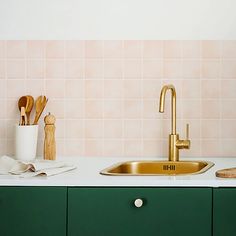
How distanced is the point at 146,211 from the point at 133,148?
72 centimetres

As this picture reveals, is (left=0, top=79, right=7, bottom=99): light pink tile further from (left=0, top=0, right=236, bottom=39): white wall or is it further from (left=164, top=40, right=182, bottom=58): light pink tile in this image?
(left=164, top=40, right=182, bottom=58): light pink tile

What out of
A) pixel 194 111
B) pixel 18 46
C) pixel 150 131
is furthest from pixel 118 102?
pixel 18 46

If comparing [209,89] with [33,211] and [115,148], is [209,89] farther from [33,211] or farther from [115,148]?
[33,211]

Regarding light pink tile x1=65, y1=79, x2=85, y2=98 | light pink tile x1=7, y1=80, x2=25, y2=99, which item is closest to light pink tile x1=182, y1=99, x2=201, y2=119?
light pink tile x1=65, y1=79, x2=85, y2=98

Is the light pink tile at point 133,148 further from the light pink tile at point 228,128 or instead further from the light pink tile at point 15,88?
the light pink tile at point 15,88

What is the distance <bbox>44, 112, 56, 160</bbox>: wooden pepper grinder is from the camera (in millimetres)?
2422

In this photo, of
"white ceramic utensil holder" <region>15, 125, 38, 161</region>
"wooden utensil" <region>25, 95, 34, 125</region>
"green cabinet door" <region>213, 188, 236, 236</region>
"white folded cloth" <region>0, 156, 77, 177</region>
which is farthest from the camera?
"wooden utensil" <region>25, 95, 34, 125</region>

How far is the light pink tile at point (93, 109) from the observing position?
256 centimetres

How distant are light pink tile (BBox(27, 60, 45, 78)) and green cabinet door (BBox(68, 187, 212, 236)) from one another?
2.90ft

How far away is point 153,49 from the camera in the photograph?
256 centimetres

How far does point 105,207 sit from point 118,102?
810mm

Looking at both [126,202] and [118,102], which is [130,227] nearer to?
[126,202]

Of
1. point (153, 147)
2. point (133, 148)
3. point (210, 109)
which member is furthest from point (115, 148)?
point (210, 109)

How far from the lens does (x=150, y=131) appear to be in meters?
2.56
